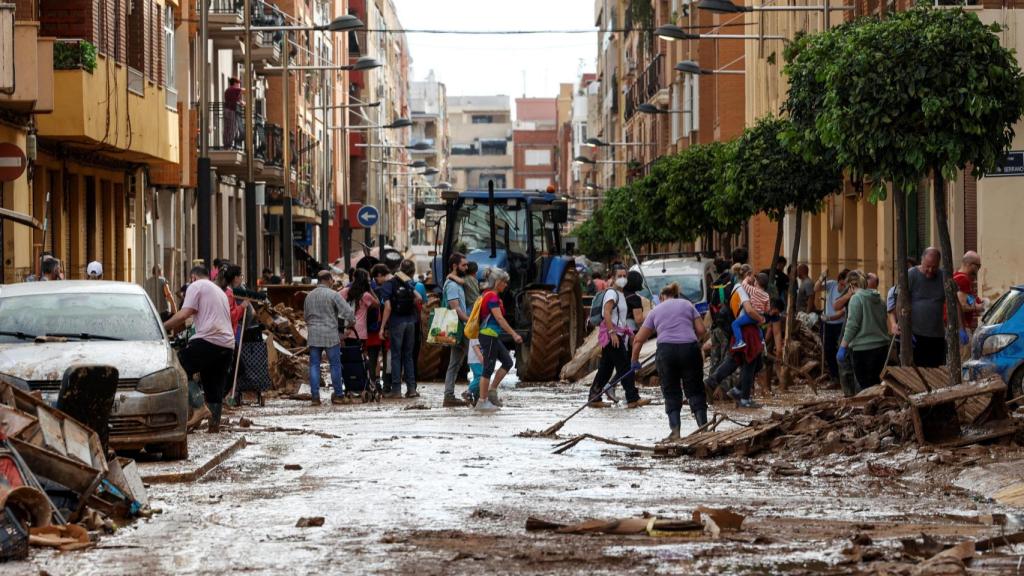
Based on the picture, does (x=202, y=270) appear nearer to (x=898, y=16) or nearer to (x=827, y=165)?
(x=898, y=16)

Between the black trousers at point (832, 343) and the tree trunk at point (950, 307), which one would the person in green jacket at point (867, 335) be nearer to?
the tree trunk at point (950, 307)

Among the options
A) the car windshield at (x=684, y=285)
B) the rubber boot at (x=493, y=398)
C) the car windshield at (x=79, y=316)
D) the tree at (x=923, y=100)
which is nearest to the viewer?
the car windshield at (x=79, y=316)

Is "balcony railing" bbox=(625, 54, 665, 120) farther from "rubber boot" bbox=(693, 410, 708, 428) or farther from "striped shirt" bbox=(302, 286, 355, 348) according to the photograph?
"rubber boot" bbox=(693, 410, 708, 428)

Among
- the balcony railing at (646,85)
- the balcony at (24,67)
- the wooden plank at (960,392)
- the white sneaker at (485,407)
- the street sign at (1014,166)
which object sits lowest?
the white sneaker at (485,407)

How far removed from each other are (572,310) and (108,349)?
15.6 m

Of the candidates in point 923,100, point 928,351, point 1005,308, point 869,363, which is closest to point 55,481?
point 1005,308

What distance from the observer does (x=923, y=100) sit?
19.9m

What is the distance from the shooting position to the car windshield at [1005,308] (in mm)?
19078

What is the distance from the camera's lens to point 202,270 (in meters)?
19.8

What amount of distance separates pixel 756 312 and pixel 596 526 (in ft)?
39.7

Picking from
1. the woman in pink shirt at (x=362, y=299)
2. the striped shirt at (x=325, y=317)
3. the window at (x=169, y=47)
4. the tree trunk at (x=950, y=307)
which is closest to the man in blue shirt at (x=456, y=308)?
the woman in pink shirt at (x=362, y=299)

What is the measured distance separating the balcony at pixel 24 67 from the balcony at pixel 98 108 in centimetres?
29

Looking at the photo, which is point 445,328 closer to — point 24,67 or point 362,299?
point 362,299

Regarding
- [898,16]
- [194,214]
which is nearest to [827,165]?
[898,16]
